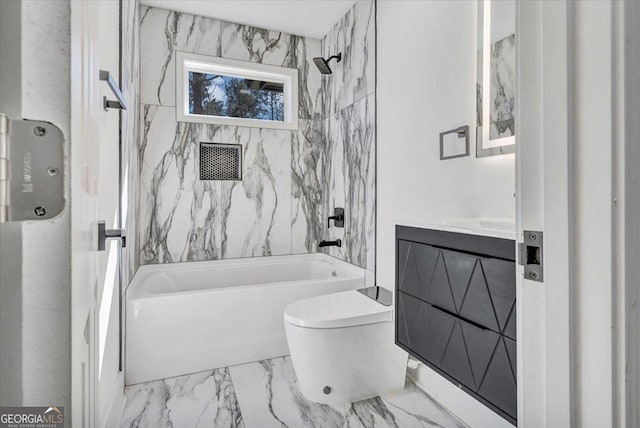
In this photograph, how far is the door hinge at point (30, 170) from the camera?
311mm

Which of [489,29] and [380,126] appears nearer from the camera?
[489,29]

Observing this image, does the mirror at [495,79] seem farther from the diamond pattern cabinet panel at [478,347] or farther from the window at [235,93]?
the window at [235,93]

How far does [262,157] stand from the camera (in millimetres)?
3148

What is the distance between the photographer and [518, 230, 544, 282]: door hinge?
0.53 meters

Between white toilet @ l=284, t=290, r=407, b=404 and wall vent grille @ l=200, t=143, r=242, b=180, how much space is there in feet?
5.00

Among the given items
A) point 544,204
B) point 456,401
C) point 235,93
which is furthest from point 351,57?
point 544,204

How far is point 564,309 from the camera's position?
49cm

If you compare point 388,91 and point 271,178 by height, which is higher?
point 388,91

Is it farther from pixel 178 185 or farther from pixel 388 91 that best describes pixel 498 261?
pixel 178 185

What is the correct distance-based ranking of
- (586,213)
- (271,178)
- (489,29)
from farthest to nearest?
(271,178) → (489,29) → (586,213)

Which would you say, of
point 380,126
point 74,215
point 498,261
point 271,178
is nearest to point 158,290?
point 271,178

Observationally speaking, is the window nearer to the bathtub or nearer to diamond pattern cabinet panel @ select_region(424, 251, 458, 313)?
the bathtub

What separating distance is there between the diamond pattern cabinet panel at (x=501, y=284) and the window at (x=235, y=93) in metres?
2.46
